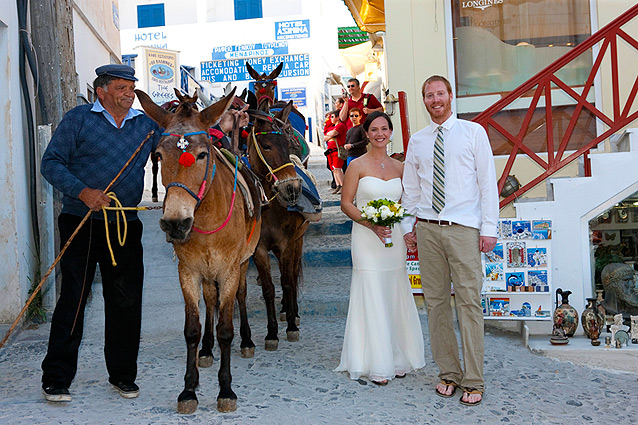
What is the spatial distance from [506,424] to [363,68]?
17.1 m

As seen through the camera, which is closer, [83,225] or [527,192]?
[83,225]

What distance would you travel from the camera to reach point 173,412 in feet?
13.5

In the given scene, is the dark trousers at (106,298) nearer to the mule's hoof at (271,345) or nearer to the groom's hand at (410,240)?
the mule's hoof at (271,345)

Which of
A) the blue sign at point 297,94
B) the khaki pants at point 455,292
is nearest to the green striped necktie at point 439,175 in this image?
the khaki pants at point 455,292

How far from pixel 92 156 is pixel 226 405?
1928 mm

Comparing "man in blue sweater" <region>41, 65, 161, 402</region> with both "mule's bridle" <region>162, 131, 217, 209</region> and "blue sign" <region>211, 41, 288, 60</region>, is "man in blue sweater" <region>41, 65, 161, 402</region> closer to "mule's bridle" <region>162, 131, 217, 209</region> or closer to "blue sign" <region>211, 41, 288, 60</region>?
"mule's bridle" <region>162, 131, 217, 209</region>

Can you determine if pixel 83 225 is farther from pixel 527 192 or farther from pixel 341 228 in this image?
pixel 341 228

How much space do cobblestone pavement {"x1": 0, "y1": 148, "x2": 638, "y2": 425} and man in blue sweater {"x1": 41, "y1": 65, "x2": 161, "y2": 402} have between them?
30cm

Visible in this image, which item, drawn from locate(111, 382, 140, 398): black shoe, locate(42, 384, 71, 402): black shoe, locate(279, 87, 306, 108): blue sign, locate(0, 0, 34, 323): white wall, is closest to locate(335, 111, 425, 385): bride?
locate(111, 382, 140, 398): black shoe

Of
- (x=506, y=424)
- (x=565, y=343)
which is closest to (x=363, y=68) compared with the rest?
(x=565, y=343)

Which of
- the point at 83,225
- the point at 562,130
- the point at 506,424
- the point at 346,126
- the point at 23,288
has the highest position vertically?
the point at 346,126

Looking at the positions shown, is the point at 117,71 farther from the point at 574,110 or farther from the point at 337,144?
the point at 337,144

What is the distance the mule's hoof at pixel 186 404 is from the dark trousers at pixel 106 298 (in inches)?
22.7

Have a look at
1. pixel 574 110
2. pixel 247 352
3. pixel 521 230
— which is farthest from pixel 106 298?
pixel 574 110
